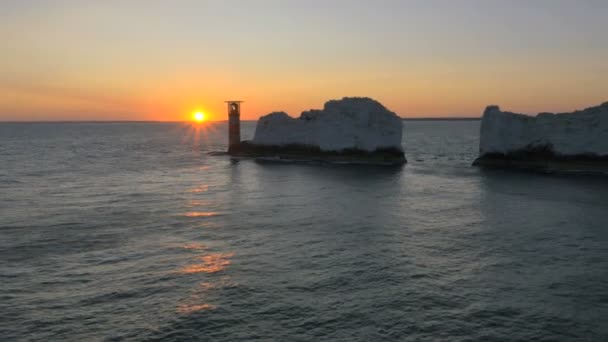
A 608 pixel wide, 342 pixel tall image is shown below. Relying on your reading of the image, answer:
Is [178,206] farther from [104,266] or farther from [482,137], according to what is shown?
[482,137]

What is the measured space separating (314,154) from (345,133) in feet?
20.2

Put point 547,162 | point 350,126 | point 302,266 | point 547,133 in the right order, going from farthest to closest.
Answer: point 350,126 < point 547,162 < point 547,133 < point 302,266

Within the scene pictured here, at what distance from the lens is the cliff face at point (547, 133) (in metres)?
55.8

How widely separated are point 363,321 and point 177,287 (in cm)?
723

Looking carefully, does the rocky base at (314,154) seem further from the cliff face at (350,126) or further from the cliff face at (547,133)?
the cliff face at (547,133)

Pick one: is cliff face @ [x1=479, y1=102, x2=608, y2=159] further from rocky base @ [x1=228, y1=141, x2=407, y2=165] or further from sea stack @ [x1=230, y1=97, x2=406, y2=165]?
sea stack @ [x1=230, y1=97, x2=406, y2=165]

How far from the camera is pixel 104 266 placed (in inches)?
800

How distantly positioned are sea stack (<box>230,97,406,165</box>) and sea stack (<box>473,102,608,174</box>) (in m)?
13.0

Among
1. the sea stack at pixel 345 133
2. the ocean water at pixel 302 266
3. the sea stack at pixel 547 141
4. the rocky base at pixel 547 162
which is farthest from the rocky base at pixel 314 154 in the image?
the ocean water at pixel 302 266

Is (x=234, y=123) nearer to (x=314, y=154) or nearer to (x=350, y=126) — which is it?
(x=314, y=154)

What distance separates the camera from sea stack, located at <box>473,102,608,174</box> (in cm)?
5581

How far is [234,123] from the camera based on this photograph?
8644 cm

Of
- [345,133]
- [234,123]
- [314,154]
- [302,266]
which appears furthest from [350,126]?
[302,266]

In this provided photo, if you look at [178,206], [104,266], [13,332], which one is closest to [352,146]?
[178,206]
